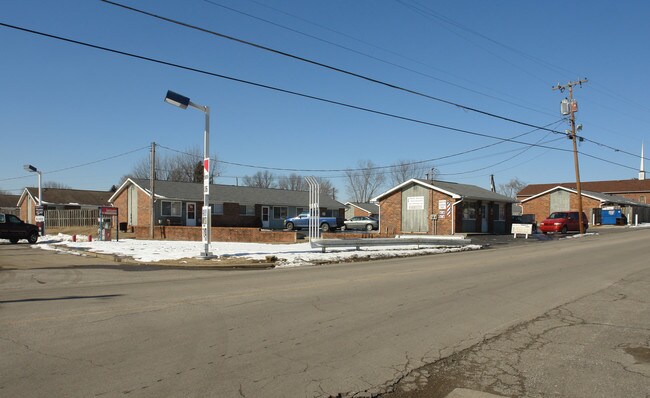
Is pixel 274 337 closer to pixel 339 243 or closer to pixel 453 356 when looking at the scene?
pixel 453 356

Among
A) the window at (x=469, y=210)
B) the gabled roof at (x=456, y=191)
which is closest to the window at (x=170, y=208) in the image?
the gabled roof at (x=456, y=191)

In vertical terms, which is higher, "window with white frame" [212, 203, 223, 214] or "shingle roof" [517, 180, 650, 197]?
"shingle roof" [517, 180, 650, 197]

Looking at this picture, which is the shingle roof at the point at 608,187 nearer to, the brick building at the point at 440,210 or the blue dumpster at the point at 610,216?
the blue dumpster at the point at 610,216

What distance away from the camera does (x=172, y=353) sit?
5.86 m

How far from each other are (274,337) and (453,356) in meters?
2.31

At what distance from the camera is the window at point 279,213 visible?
49438 mm

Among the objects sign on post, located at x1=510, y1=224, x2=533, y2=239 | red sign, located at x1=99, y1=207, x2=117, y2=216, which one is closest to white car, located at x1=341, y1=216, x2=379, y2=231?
sign on post, located at x1=510, y1=224, x2=533, y2=239

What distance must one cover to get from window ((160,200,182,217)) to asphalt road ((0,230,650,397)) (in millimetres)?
30195

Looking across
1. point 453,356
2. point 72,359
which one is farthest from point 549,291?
point 72,359

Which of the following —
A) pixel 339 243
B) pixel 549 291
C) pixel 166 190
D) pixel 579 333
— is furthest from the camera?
pixel 166 190

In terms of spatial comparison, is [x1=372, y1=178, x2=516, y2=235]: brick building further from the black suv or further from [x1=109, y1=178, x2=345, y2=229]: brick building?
the black suv

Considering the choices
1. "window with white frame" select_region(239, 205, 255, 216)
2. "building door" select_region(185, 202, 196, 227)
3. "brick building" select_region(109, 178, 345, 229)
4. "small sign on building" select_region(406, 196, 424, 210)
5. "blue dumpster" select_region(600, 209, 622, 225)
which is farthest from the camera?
"blue dumpster" select_region(600, 209, 622, 225)

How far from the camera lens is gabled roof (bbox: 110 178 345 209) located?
142ft

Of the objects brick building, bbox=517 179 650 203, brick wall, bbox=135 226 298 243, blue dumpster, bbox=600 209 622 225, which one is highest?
brick building, bbox=517 179 650 203
